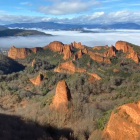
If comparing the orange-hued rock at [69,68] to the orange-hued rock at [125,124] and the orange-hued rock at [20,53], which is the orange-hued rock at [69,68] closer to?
the orange-hued rock at [20,53]

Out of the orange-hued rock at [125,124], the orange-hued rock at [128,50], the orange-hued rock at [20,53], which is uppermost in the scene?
the orange-hued rock at [125,124]

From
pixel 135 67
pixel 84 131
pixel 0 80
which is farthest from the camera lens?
pixel 135 67

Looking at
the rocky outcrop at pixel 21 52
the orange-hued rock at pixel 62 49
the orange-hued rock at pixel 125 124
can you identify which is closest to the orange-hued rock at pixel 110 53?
the orange-hued rock at pixel 62 49

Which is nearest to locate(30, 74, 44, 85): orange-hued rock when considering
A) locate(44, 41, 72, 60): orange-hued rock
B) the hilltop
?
the hilltop

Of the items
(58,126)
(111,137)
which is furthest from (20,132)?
(111,137)

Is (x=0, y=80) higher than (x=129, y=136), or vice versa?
(x=129, y=136)

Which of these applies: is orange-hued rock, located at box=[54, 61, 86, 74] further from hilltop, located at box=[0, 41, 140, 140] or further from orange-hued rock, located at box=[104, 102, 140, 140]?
orange-hued rock, located at box=[104, 102, 140, 140]

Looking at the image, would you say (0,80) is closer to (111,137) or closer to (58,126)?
(58,126)

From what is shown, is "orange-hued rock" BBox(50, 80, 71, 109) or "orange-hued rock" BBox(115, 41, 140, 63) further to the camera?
"orange-hued rock" BBox(115, 41, 140, 63)
